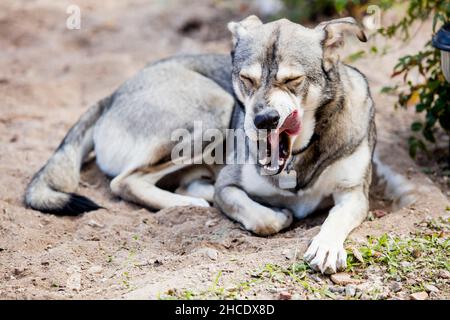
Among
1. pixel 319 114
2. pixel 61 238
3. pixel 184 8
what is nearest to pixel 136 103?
pixel 61 238

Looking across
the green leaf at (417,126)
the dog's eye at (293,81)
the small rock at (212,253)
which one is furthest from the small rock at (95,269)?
the green leaf at (417,126)

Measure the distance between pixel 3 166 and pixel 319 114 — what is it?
2663 mm

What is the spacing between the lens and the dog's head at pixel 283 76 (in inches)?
155

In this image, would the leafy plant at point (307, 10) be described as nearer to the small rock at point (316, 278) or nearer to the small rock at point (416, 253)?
the small rock at point (416, 253)

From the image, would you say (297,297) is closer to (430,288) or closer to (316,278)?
(316,278)

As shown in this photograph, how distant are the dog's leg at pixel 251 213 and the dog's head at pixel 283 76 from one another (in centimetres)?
38

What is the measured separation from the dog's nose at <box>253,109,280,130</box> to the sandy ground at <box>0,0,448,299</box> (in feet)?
2.31

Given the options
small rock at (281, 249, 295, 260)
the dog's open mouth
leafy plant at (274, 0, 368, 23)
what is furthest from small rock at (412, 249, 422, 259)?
leafy plant at (274, 0, 368, 23)

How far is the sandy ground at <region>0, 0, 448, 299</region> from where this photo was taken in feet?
12.6

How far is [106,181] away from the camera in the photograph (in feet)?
18.1

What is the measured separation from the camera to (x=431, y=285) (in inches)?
141

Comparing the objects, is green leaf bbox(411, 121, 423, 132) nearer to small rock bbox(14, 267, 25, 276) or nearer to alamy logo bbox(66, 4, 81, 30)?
small rock bbox(14, 267, 25, 276)

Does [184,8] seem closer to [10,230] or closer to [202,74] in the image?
[202,74]

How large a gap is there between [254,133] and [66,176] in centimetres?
178
